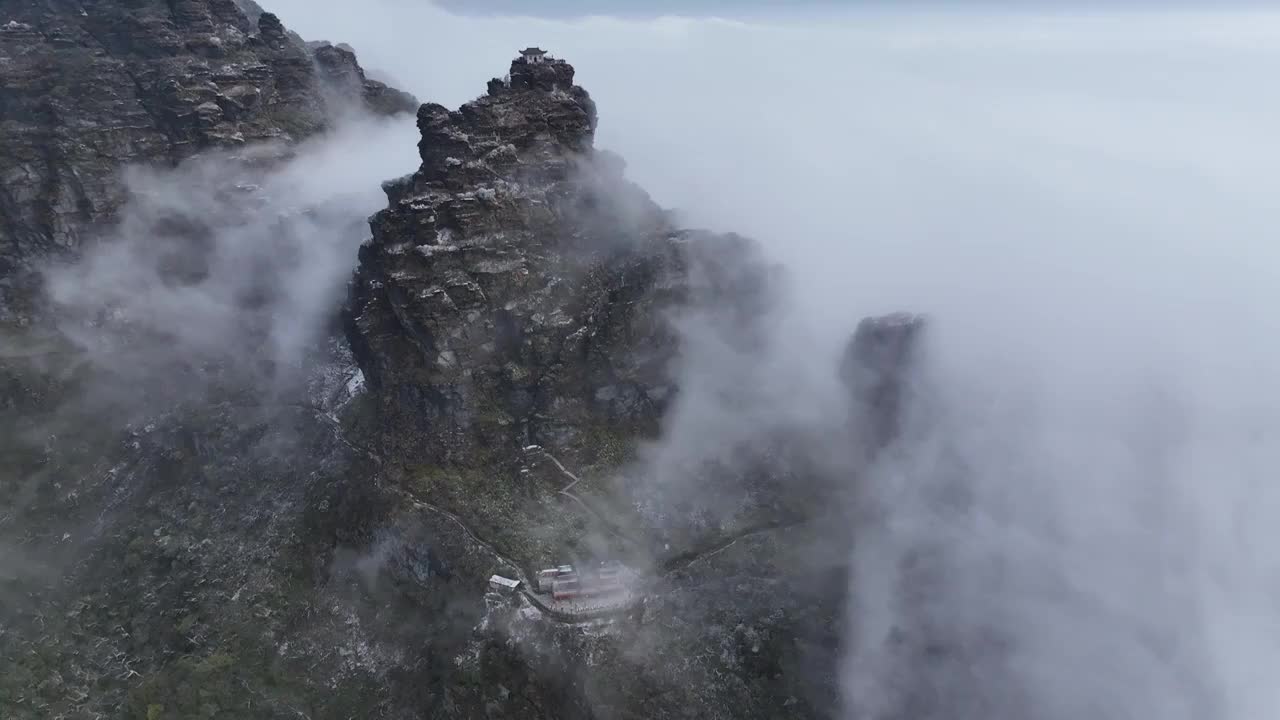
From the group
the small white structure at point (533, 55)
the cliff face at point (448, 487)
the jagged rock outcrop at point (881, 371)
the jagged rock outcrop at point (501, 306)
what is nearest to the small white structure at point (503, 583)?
the cliff face at point (448, 487)

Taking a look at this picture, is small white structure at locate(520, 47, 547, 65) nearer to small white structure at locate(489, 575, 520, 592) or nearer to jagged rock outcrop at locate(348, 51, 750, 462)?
jagged rock outcrop at locate(348, 51, 750, 462)

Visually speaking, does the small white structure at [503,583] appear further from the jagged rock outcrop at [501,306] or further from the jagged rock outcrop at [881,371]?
the jagged rock outcrop at [881,371]

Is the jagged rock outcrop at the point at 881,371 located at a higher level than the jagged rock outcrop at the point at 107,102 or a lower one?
lower

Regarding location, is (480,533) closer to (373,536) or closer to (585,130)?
(373,536)

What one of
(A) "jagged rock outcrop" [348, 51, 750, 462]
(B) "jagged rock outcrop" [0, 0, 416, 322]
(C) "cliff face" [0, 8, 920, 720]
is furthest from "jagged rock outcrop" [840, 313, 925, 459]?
(B) "jagged rock outcrop" [0, 0, 416, 322]

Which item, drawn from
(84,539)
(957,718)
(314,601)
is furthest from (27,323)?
(957,718)

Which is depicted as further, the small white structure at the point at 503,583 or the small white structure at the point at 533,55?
the small white structure at the point at 533,55
